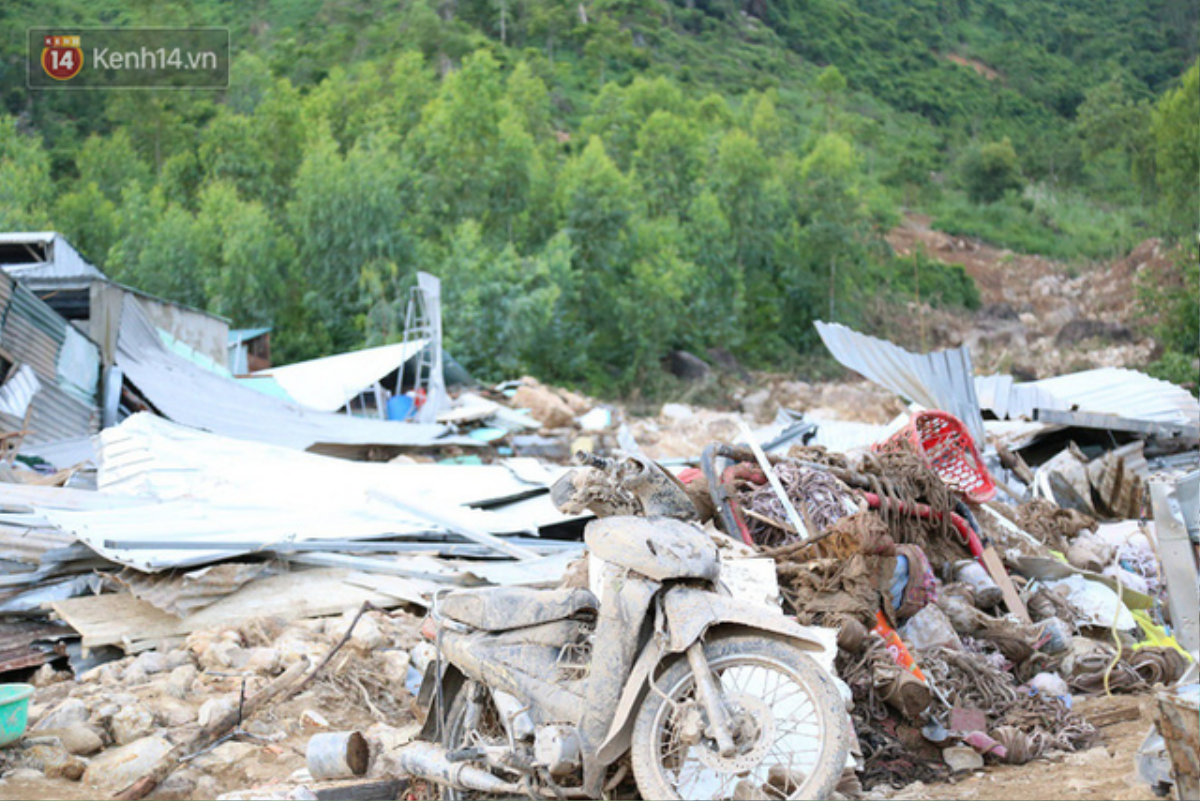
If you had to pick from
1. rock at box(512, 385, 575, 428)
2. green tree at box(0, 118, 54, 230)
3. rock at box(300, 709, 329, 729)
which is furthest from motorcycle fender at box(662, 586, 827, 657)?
green tree at box(0, 118, 54, 230)

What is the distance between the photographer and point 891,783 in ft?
14.2

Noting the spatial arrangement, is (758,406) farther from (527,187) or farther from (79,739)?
(79,739)

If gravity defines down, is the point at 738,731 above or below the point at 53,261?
above

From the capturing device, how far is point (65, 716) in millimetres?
4797

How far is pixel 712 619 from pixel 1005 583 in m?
3.62

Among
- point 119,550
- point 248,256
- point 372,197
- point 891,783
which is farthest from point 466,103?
point 891,783

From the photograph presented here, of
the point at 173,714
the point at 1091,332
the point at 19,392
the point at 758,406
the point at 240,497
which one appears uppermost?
the point at 173,714

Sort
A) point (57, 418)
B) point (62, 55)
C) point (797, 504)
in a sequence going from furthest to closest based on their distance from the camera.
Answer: point (62, 55)
point (57, 418)
point (797, 504)

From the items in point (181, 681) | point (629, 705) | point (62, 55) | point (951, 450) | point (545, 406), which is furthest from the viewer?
point (62, 55)

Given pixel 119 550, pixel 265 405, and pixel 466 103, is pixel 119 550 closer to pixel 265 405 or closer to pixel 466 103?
pixel 265 405

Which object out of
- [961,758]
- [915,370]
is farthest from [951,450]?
[961,758]

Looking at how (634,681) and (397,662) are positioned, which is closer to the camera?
(634,681)

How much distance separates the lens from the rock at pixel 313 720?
508cm

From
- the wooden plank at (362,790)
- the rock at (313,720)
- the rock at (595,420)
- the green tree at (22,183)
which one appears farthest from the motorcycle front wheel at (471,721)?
the green tree at (22,183)
